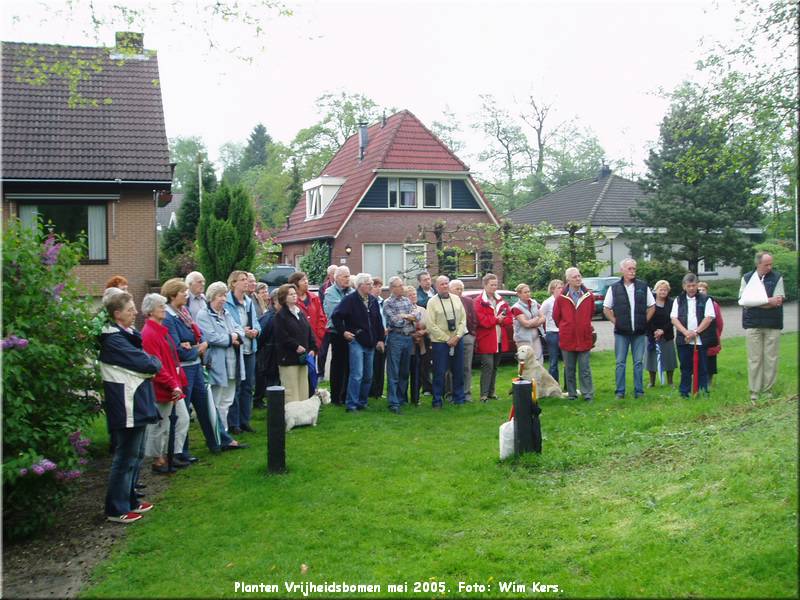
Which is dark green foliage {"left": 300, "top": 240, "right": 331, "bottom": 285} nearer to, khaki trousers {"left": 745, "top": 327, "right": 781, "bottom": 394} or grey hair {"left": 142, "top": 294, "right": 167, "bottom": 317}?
khaki trousers {"left": 745, "top": 327, "right": 781, "bottom": 394}

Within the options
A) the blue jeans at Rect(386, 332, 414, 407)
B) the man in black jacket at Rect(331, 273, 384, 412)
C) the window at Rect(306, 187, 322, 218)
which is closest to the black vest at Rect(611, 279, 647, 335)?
the blue jeans at Rect(386, 332, 414, 407)

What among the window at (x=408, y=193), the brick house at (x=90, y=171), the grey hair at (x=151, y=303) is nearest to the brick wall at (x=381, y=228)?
the window at (x=408, y=193)

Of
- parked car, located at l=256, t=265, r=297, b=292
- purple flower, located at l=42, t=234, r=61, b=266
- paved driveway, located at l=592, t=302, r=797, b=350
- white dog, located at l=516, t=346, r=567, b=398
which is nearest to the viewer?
purple flower, located at l=42, t=234, r=61, b=266

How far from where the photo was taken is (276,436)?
8148mm

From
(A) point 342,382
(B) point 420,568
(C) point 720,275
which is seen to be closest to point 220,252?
(A) point 342,382

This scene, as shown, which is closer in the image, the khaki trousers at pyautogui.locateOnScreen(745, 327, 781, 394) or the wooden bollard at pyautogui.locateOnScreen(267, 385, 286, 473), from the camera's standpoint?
the wooden bollard at pyautogui.locateOnScreen(267, 385, 286, 473)

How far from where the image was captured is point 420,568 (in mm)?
5555

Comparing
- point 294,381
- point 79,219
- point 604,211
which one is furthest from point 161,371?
point 604,211

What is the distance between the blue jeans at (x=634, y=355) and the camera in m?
12.0

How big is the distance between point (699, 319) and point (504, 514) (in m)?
6.50

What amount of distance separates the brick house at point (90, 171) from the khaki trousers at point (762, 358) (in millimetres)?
16270

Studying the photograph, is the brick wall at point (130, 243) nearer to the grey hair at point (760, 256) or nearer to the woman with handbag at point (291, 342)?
the woman with handbag at point (291, 342)

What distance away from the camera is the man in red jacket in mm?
11967

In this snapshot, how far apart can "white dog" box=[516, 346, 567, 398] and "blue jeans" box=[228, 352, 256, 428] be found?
394 cm
